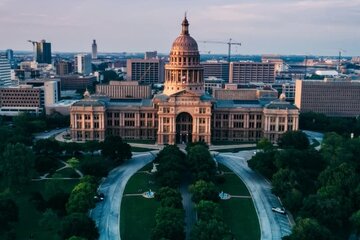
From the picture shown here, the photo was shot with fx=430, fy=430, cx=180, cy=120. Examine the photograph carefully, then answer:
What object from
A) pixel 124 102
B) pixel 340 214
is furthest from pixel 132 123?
pixel 340 214

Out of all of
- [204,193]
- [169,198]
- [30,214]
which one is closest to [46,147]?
[30,214]

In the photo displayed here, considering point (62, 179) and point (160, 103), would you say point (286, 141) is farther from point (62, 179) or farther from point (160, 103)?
point (62, 179)

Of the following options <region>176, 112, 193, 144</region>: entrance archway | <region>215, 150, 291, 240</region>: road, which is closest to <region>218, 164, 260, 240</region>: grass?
<region>215, 150, 291, 240</region>: road

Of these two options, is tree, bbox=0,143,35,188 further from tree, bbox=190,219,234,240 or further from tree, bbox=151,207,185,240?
tree, bbox=190,219,234,240

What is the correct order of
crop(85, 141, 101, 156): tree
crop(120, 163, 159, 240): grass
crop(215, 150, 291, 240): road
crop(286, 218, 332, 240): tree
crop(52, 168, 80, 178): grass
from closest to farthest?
crop(286, 218, 332, 240): tree → crop(120, 163, 159, 240): grass → crop(215, 150, 291, 240): road → crop(52, 168, 80, 178): grass → crop(85, 141, 101, 156): tree

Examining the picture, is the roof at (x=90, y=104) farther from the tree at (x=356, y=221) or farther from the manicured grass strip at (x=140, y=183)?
the tree at (x=356, y=221)
